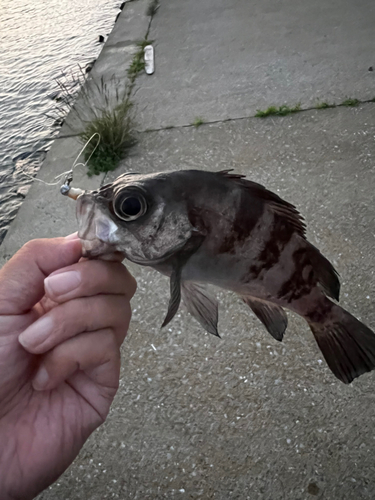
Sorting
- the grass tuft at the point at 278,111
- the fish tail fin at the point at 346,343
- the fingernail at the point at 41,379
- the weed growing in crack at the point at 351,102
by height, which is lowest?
the weed growing in crack at the point at 351,102

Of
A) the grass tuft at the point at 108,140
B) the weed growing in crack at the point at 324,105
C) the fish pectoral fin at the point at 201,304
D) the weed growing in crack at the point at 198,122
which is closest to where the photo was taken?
the fish pectoral fin at the point at 201,304

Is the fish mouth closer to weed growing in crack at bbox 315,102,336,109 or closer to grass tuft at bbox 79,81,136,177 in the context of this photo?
grass tuft at bbox 79,81,136,177

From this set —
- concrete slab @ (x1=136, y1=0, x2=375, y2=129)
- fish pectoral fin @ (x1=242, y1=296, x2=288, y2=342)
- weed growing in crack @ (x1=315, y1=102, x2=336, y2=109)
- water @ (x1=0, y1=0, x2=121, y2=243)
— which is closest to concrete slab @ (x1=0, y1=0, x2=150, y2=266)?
water @ (x1=0, y1=0, x2=121, y2=243)

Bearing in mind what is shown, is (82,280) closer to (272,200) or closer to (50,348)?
(50,348)

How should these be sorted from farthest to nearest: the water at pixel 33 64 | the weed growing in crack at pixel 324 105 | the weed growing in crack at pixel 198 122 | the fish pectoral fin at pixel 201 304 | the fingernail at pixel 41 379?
the water at pixel 33 64, the weed growing in crack at pixel 198 122, the weed growing in crack at pixel 324 105, the fish pectoral fin at pixel 201 304, the fingernail at pixel 41 379

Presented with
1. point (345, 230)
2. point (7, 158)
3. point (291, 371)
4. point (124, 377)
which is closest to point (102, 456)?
point (124, 377)

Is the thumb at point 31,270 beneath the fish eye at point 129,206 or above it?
beneath

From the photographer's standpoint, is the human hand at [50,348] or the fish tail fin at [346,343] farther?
the fish tail fin at [346,343]

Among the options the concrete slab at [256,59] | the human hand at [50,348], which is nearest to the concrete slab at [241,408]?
the human hand at [50,348]

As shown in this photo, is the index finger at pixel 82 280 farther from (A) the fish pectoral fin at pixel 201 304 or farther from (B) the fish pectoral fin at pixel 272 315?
(B) the fish pectoral fin at pixel 272 315
